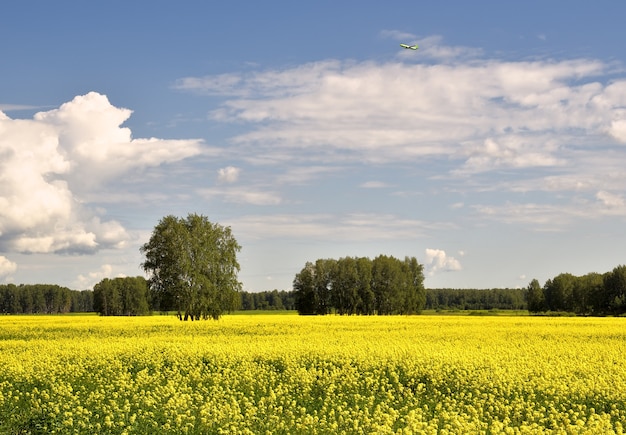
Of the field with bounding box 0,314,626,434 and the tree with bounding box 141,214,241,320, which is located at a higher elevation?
the tree with bounding box 141,214,241,320

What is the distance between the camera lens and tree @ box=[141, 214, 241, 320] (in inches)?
2687

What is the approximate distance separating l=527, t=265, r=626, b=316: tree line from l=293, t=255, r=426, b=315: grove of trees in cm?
3542

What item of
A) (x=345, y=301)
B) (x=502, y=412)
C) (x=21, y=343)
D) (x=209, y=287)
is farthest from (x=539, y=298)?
(x=502, y=412)

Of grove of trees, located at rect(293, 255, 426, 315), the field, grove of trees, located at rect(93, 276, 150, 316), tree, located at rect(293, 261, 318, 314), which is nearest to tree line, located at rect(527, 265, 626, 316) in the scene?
grove of trees, located at rect(293, 255, 426, 315)

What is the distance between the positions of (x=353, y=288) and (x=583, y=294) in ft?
163

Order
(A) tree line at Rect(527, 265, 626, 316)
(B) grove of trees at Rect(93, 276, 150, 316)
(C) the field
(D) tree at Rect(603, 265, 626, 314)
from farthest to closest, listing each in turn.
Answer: (B) grove of trees at Rect(93, 276, 150, 316) → (A) tree line at Rect(527, 265, 626, 316) → (D) tree at Rect(603, 265, 626, 314) → (C) the field

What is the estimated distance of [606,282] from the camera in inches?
5502

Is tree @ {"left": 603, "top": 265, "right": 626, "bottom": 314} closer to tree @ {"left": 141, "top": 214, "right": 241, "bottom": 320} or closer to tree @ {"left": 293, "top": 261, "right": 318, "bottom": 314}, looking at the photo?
tree @ {"left": 293, "top": 261, "right": 318, "bottom": 314}

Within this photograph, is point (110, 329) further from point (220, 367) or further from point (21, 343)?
point (220, 367)

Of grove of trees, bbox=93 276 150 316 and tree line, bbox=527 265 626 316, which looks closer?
tree line, bbox=527 265 626 316

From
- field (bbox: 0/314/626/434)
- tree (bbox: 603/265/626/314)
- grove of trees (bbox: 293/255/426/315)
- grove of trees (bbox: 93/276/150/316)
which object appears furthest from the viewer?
grove of trees (bbox: 93/276/150/316)

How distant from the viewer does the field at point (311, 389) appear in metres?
14.1

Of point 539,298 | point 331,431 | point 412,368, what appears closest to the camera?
point 331,431

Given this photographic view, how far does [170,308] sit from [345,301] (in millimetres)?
62632
